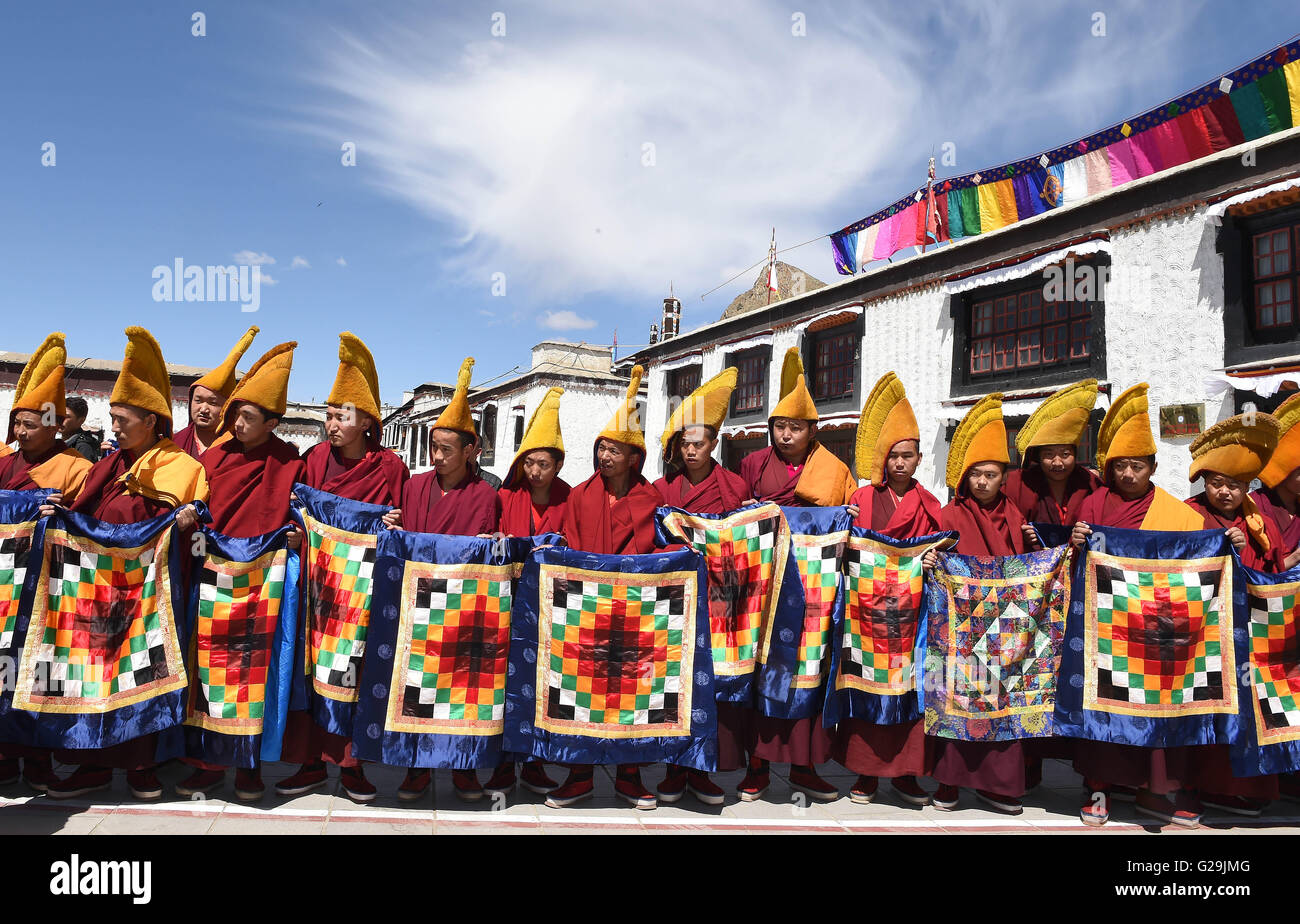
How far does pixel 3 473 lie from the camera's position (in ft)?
12.8

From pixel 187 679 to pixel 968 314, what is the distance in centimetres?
1318

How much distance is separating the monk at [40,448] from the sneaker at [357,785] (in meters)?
1.37

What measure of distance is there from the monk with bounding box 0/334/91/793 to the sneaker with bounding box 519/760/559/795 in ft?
7.45

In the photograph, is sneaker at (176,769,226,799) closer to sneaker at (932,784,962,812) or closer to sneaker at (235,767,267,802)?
sneaker at (235,767,267,802)

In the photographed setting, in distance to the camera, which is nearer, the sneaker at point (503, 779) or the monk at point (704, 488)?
the sneaker at point (503, 779)

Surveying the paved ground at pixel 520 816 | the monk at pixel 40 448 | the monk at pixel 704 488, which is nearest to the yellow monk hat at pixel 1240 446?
the paved ground at pixel 520 816

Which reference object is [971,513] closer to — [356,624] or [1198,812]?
[1198,812]

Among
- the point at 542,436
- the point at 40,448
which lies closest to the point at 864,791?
the point at 542,436

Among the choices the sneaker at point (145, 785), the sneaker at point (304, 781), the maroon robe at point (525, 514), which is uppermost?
the maroon robe at point (525, 514)

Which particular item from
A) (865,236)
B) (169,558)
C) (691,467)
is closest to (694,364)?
(865,236)

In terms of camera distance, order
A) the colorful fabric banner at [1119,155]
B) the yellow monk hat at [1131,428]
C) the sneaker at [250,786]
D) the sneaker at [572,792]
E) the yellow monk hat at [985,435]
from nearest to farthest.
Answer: the sneaker at [250,786] < the sneaker at [572,792] < the yellow monk hat at [1131,428] < the yellow monk hat at [985,435] < the colorful fabric banner at [1119,155]

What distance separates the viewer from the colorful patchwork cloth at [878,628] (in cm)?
420

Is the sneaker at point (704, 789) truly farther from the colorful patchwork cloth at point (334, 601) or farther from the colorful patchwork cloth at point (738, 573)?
the colorful patchwork cloth at point (334, 601)


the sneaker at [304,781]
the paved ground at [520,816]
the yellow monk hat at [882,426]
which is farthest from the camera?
the yellow monk hat at [882,426]
